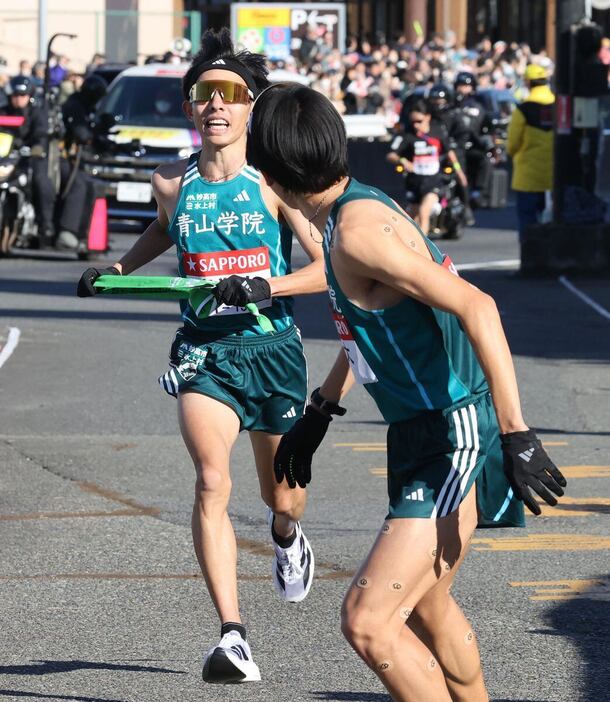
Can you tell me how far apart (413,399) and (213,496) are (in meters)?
1.47

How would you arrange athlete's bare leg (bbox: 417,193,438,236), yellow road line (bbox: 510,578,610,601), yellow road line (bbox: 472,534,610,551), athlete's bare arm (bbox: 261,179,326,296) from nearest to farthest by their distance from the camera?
athlete's bare arm (bbox: 261,179,326,296) → yellow road line (bbox: 510,578,610,601) → yellow road line (bbox: 472,534,610,551) → athlete's bare leg (bbox: 417,193,438,236)

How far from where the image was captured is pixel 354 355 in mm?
4230

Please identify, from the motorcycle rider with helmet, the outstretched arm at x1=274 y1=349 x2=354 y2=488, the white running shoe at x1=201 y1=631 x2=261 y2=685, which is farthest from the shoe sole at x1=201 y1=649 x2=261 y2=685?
the motorcycle rider with helmet

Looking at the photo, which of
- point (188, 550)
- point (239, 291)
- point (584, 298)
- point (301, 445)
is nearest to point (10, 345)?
point (584, 298)

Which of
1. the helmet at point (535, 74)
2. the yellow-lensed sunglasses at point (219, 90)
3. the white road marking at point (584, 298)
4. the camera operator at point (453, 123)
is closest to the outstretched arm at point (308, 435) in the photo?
the yellow-lensed sunglasses at point (219, 90)

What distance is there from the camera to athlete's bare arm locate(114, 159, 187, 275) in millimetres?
5891

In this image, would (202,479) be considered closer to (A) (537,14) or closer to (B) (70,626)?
(B) (70,626)

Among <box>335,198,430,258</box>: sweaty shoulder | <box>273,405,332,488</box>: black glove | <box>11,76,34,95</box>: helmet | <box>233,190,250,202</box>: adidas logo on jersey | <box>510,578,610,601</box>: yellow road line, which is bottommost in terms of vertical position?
<box>510,578,610,601</box>: yellow road line

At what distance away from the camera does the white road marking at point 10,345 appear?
12.6 m

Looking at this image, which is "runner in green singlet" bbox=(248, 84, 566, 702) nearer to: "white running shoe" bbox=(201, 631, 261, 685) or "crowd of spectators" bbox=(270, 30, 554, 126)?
"white running shoe" bbox=(201, 631, 261, 685)

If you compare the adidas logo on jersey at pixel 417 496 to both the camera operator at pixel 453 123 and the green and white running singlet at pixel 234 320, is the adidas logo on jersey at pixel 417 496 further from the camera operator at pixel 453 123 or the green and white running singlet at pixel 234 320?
the camera operator at pixel 453 123

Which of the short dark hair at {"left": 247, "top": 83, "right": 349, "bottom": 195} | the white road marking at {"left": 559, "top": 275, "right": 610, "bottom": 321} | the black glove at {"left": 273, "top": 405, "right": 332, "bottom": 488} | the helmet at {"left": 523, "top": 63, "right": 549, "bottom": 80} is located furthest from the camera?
the helmet at {"left": 523, "top": 63, "right": 549, "bottom": 80}

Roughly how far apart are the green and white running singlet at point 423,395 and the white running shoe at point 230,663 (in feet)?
3.91

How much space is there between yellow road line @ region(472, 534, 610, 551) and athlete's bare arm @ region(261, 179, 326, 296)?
6.36 feet
